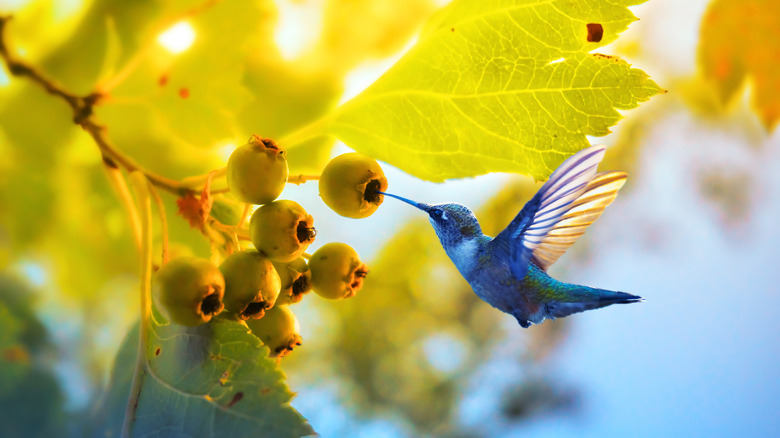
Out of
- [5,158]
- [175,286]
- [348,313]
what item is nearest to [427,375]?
[348,313]

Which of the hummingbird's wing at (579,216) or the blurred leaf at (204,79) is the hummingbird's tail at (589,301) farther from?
the blurred leaf at (204,79)

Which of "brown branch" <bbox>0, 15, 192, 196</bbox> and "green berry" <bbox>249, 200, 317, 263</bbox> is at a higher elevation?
"brown branch" <bbox>0, 15, 192, 196</bbox>

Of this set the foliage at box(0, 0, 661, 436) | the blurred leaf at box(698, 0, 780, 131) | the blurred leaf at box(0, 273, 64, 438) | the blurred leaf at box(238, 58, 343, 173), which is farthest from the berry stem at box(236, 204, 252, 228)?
the blurred leaf at box(698, 0, 780, 131)

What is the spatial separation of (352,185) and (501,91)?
0.15 m

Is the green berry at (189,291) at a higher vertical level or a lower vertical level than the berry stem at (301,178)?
lower

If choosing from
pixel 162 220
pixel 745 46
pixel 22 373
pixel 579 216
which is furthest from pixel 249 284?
pixel 745 46

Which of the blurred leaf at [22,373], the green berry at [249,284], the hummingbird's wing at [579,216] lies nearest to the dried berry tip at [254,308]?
the green berry at [249,284]

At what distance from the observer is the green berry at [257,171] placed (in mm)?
415

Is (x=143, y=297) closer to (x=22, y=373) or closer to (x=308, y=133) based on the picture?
(x=308, y=133)

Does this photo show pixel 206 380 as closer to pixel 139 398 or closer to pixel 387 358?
pixel 139 398

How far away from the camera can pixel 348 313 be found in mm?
1829

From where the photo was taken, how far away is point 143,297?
1.58 feet

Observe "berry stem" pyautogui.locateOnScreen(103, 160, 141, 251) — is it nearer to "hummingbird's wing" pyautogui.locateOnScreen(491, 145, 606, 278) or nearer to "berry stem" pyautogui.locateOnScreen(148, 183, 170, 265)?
"berry stem" pyautogui.locateOnScreen(148, 183, 170, 265)

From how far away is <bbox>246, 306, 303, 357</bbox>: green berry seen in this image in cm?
44
